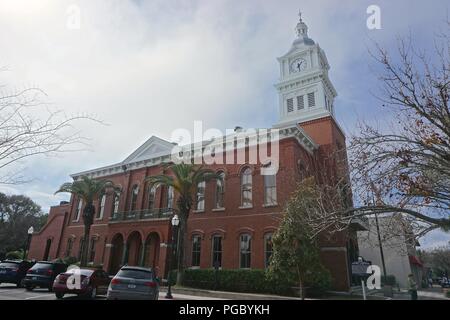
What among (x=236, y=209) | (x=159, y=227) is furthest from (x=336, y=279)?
(x=159, y=227)

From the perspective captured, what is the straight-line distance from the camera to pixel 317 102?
2756cm

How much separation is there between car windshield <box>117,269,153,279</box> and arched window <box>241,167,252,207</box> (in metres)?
12.3

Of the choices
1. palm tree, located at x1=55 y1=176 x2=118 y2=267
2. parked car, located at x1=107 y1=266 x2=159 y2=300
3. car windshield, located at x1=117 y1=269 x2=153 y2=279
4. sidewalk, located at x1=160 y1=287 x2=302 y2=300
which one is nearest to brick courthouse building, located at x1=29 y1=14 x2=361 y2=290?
palm tree, located at x1=55 y1=176 x2=118 y2=267

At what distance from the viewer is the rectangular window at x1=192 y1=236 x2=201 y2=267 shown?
23.9 m

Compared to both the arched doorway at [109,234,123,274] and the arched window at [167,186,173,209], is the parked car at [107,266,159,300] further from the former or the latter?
the arched doorway at [109,234,123,274]

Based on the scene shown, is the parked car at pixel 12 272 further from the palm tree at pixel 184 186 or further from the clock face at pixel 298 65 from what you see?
the clock face at pixel 298 65

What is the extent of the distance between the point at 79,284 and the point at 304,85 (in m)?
23.8

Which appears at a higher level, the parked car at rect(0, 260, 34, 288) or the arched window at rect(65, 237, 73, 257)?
the arched window at rect(65, 237, 73, 257)

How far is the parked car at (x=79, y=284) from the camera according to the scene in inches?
509

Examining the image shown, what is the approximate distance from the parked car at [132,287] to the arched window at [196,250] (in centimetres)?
1311

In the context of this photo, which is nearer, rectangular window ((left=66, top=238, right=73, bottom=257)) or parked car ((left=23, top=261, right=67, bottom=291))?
parked car ((left=23, top=261, right=67, bottom=291))

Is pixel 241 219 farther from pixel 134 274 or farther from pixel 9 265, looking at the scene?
pixel 9 265
